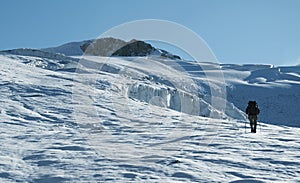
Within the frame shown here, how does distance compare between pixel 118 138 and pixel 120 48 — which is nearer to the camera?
pixel 118 138

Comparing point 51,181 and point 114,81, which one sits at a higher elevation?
point 114,81

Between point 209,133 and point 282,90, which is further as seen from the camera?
point 282,90

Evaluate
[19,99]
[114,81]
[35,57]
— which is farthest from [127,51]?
[19,99]

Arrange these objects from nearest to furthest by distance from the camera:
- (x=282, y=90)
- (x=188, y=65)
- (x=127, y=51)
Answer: (x=282, y=90) → (x=188, y=65) → (x=127, y=51)

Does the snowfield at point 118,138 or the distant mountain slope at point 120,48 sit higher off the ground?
the distant mountain slope at point 120,48

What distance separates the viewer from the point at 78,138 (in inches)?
543

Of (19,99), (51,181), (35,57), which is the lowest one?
(51,181)

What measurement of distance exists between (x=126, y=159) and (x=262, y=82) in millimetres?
53937

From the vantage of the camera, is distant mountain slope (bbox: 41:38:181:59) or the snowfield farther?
distant mountain slope (bbox: 41:38:181:59)

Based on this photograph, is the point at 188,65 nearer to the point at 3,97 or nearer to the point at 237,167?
the point at 3,97

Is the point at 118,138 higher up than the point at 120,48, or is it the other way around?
the point at 120,48

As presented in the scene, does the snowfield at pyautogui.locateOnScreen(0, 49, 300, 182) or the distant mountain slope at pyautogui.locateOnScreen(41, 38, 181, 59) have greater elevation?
the distant mountain slope at pyautogui.locateOnScreen(41, 38, 181, 59)

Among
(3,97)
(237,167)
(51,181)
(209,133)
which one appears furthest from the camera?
(3,97)

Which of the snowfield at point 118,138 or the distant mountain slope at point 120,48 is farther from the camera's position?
the distant mountain slope at point 120,48
